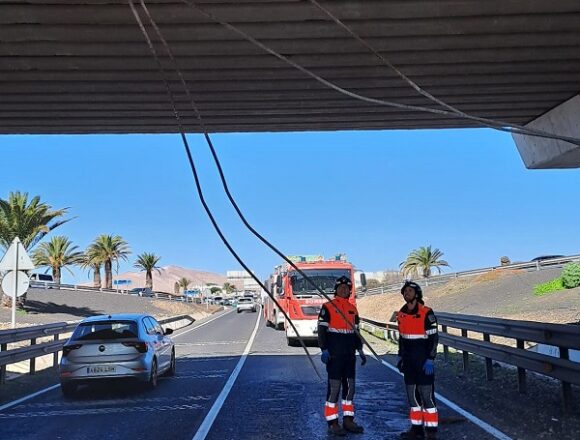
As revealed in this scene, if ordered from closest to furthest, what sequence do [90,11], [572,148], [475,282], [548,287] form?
1. [90,11]
2. [572,148]
3. [548,287]
4. [475,282]

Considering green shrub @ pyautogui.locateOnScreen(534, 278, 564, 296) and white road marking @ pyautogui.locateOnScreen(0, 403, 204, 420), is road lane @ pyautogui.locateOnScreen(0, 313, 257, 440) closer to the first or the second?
white road marking @ pyautogui.locateOnScreen(0, 403, 204, 420)

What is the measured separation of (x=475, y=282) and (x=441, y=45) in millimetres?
41074

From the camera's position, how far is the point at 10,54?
9078 millimetres

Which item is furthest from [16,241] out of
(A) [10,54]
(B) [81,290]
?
(B) [81,290]

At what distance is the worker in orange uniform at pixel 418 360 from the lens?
7.55 metres

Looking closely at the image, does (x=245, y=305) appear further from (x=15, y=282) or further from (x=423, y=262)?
(x=15, y=282)

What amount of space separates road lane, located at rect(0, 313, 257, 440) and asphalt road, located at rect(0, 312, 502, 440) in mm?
12

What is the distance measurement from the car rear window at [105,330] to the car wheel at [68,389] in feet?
2.62

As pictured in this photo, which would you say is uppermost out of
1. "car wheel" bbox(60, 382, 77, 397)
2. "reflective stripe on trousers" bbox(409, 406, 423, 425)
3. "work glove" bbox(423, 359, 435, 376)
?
"work glove" bbox(423, 359, 435, 376)

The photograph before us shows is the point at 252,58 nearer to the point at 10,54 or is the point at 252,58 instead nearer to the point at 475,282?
the point at 10,54

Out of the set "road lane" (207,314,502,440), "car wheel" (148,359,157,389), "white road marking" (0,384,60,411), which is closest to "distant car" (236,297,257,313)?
"road lane" (207,314,502,440)

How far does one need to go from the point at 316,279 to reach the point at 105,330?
407 inches

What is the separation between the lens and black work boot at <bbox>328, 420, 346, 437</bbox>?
7.77 metres

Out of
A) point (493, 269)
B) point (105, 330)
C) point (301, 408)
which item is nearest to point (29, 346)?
point (105, 330)
